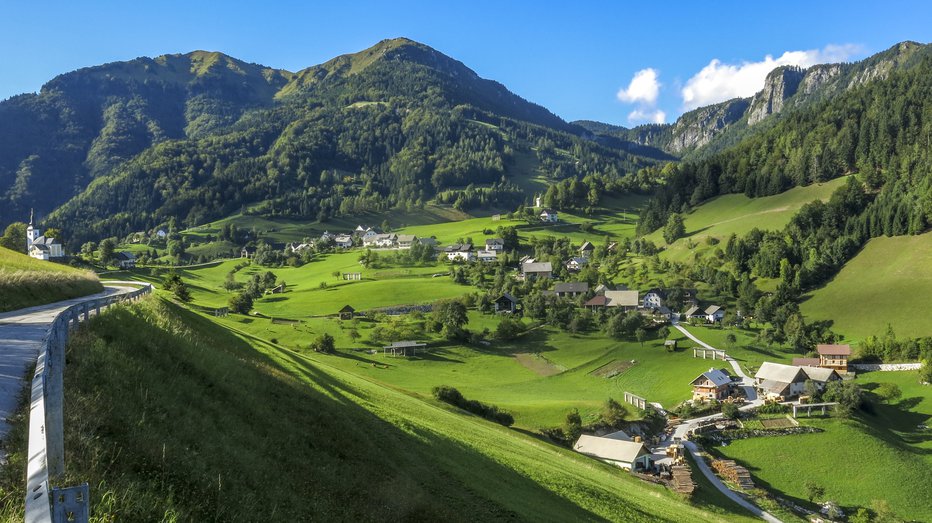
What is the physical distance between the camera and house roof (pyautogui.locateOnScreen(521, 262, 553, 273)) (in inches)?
5787

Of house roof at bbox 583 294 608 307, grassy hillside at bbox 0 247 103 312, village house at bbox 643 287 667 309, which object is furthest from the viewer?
village house at bbox 643 287 667 309

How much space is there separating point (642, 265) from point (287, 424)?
462 feet

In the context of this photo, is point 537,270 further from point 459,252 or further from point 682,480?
point 682,480

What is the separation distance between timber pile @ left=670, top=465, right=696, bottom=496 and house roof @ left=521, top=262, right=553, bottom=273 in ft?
315

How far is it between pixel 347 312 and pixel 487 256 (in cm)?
6826

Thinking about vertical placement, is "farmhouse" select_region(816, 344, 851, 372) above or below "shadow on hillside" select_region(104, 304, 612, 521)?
below

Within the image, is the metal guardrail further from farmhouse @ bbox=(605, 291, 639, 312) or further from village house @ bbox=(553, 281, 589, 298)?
village house @ bbox=(553, 281, 589, 298)

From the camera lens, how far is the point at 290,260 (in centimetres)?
17362

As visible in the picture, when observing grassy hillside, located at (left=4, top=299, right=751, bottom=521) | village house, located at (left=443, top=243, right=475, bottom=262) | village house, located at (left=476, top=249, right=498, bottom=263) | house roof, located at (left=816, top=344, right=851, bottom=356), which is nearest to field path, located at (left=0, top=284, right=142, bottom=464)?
grassy hillside, located at (left=4, top=299, right=751, bottom=521)

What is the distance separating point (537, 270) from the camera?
146625 mm

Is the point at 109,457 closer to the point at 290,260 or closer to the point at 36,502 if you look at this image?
the point at 36,502

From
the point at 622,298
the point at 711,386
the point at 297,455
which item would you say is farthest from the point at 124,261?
the point at 297,455

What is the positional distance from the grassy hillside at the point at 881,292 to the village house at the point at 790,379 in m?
27.7

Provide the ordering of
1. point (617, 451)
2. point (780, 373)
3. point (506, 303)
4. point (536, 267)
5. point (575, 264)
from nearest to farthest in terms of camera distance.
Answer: point (617, 451)
point (780, 373)
point (506, 303)
point (536, 267)
point (575, 264)
